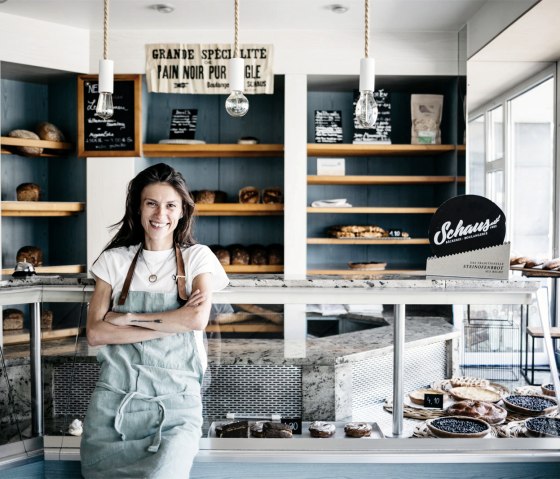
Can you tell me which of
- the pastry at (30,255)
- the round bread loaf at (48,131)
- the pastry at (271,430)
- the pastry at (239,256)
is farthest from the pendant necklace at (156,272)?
the round bread loaf at (48,131)

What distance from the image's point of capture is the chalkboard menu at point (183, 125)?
4.52 metres

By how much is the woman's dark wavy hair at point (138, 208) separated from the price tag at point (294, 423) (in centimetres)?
63

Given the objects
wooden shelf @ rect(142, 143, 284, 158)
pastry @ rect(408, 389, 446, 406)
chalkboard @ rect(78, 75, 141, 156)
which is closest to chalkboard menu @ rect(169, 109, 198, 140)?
wooden shelf @ rect(142, 143, 284, 158)

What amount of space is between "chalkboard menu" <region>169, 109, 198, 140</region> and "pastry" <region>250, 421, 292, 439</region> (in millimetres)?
3149

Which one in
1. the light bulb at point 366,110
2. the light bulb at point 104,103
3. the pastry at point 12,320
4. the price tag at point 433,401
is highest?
the light bulb at point 104,103

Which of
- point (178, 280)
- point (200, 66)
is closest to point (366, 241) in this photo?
point (200, 66)

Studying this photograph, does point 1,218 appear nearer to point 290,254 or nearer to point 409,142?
point 290,254

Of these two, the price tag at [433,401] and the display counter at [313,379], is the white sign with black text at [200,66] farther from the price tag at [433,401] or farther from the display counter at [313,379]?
the price tag at [433,401]

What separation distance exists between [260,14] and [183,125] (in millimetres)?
1069

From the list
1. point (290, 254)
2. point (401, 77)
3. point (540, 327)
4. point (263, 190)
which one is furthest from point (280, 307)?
point (401, 77)

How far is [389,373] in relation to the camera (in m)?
1.80

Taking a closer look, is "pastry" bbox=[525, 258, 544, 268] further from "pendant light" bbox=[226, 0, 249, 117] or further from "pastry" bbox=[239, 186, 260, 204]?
"pendant light" bbox=[226, 0, 249, 117]

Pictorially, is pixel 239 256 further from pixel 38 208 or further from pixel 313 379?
pixel 313 379

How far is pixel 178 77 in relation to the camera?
426 centimetres
